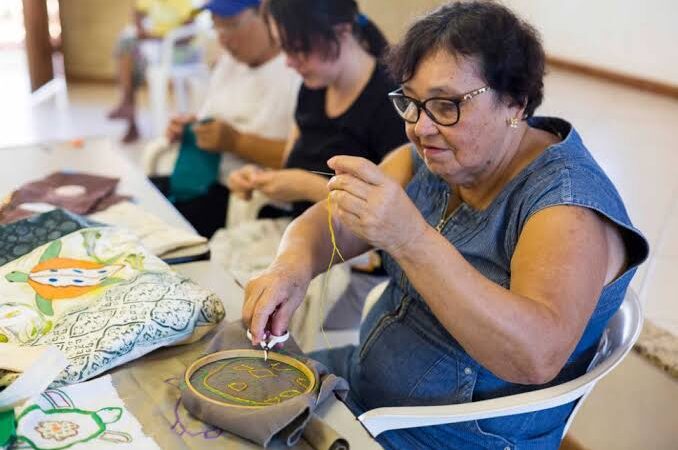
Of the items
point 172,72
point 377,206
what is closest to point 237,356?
point 377,206

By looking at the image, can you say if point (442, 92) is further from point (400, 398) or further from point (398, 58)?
point (400, 398)

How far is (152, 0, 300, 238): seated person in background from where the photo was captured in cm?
237

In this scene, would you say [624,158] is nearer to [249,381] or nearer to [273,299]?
[273,299]

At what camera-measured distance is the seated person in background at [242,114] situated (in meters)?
2.37

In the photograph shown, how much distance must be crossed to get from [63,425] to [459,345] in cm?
65

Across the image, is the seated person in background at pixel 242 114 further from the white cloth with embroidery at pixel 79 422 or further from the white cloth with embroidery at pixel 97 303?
the white cloth with embroidery at pixel 79 422

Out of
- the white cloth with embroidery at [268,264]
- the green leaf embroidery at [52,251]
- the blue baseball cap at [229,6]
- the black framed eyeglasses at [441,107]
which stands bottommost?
the white cloth with embroidery at [268,264]

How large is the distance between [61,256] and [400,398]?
647 millimetres

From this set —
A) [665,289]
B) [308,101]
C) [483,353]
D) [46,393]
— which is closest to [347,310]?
[308,101]

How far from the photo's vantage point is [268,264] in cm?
190

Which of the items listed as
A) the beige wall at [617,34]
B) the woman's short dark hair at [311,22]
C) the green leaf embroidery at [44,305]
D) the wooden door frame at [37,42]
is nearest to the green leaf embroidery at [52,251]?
the green leaf embroidery at [44,305]

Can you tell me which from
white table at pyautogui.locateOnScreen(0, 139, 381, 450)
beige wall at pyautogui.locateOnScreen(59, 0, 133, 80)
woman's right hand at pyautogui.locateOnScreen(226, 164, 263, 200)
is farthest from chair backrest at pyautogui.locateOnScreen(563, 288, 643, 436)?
beige wall at pyautogui.locateOnScreen(59, 0, 133, 80)

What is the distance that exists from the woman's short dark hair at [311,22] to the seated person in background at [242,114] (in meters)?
0.42

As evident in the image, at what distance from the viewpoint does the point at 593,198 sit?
44.4 inches
